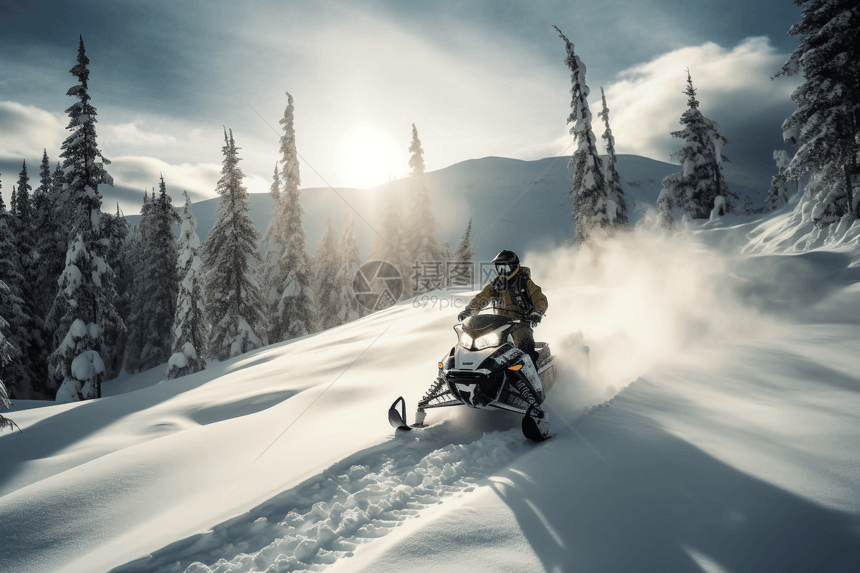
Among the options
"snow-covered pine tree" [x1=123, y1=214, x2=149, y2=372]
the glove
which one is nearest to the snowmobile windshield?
the glove

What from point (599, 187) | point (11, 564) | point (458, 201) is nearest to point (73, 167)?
point (11, 564)

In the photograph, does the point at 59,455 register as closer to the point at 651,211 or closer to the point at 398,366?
the point at 398,366

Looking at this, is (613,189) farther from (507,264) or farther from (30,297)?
(30,297)

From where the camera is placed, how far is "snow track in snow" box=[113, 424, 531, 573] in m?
3.29

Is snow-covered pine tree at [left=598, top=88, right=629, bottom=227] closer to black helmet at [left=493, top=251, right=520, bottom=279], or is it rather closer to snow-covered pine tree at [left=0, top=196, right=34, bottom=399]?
black helmet at [left=493, top=251, right=520, bottom=279]

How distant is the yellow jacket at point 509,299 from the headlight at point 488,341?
93cm

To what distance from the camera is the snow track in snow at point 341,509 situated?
10.8 ft

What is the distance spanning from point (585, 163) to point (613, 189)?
7070mm

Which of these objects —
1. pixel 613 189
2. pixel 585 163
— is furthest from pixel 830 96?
pixel 613 189

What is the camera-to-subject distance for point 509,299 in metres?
6.88

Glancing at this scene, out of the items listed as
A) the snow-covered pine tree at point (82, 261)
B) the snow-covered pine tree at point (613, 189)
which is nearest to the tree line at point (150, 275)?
the snow-covered pine tree at point (82, 261)

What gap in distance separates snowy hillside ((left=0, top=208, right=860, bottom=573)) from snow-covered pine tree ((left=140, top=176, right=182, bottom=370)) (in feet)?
100

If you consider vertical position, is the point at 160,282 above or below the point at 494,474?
above

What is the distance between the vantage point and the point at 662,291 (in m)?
12.5
